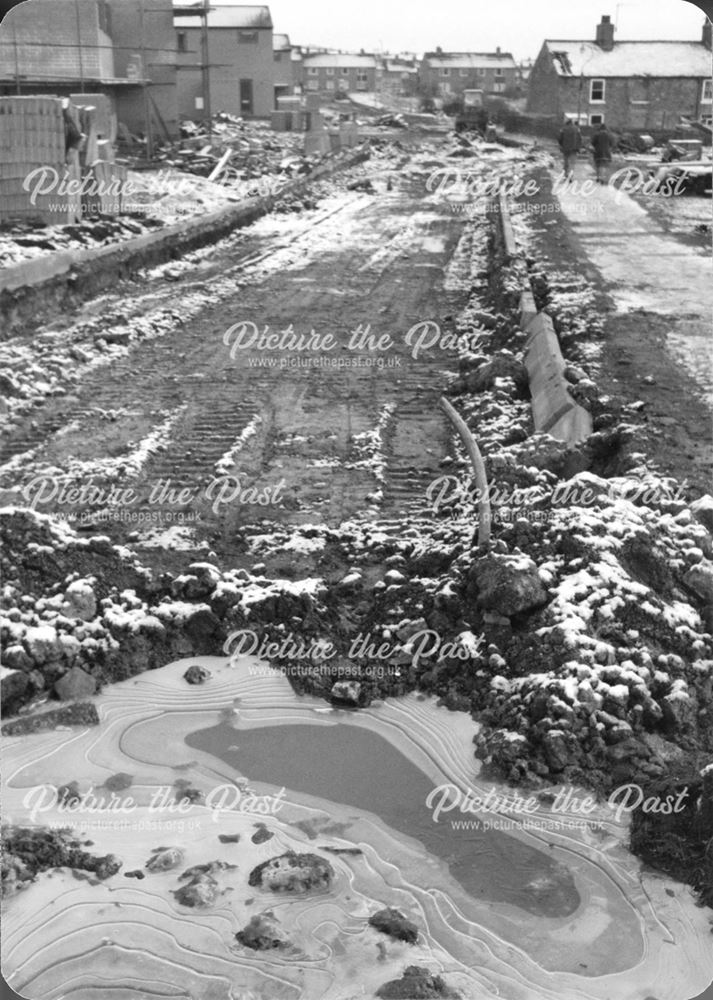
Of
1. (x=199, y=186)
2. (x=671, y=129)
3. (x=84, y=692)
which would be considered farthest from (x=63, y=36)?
(x=84, y=692)

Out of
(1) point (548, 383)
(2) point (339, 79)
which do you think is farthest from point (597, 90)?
(1) point (548, 383)

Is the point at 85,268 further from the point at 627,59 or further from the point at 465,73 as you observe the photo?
the point at 465,73

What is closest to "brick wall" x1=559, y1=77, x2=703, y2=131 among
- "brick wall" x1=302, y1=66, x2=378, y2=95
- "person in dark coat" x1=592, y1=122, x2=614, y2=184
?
"person in dark coat" x1=592, y1=122, x2=614, y2=184

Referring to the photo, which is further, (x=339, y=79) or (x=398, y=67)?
(x=339, y=79)

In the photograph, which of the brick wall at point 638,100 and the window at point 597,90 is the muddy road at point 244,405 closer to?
the window at point 597,90

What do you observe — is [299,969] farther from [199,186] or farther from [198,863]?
[199,186]

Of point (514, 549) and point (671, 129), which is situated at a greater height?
point (671, 129)
